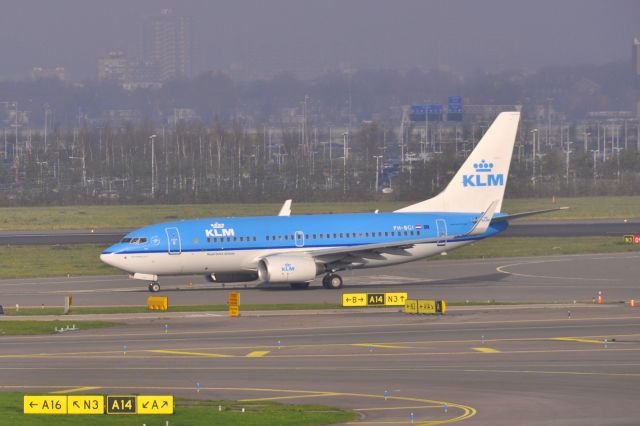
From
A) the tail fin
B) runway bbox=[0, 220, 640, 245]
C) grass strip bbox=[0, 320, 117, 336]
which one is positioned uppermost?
the tail fin

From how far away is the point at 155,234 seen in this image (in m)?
59.2

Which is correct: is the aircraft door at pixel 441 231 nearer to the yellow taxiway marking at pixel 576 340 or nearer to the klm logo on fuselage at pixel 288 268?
the klm logo on fuselage at pixel 288 268

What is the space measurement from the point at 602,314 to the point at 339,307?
37.6 feet

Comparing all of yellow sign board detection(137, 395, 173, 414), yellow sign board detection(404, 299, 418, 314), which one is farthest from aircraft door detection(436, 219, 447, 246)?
yellow sign board detection(137, 395, 173, 414)

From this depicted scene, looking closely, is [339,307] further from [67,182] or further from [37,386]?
[67,182]

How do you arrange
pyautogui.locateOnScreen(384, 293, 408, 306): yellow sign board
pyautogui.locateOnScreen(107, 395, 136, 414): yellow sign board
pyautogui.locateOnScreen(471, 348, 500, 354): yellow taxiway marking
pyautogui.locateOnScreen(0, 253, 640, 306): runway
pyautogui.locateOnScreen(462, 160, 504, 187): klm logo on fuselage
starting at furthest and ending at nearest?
pyautogui.locateOnScreen(462, 160, 504, 187): klm logo on fuselage < pyautogui.locateOnScreen(0, 253, 640, 306): runway < pyautogui.locateOnScreen(384, 293, 408, 306): yellow sign board < pyautogui.locateOnScreen(471, 348, 500, 354): yellow taxiway marking < pyautogui.locateOnScreen(107, 395, 136, 414): yellow sign board

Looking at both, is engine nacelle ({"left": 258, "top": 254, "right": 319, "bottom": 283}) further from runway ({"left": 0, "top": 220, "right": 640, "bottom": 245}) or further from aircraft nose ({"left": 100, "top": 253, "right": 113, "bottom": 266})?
runway ({"left": 0, "top": 220, "right": 640, "bottom": 245})

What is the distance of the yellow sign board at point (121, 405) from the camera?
28484mm

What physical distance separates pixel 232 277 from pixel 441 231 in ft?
37.4

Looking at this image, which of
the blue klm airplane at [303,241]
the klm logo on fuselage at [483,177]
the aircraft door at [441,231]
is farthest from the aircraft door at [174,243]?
the klm logo on fuselage at [483,177]

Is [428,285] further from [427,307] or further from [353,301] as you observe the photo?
[427,307]

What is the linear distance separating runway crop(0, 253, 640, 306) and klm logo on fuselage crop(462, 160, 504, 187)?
206 inches

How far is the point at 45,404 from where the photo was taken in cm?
2878

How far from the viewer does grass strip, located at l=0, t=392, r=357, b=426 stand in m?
27.6
